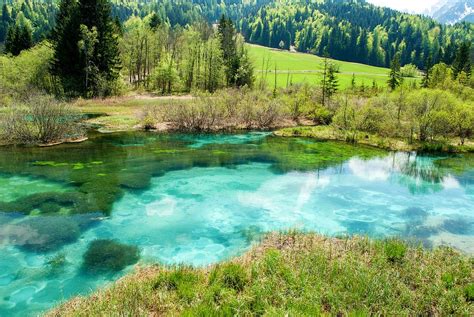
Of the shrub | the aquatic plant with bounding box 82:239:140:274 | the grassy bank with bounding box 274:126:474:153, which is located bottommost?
the aquatic plant with bounding box 82:239:140:274

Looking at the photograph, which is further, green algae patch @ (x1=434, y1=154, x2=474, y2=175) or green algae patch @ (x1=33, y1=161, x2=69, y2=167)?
green algae patch @ (x1=434, y1=154, x2=474, y2=175)

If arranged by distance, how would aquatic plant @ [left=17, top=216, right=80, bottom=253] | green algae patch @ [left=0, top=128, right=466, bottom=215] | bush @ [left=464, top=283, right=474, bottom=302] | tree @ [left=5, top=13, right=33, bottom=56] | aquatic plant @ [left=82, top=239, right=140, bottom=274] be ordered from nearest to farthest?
bush @ [left=464, top=283, right=474, bottom=302], aquatic plant @ [left=82, top=239, right=140, bottom=274], aquatic plant @ [left=17, top=216, right=80, bottom=253], green algae patch @ [left=0, top=128, right=466, bottom=215], tree @ [left=5, top=13, right=33, bottom=56]

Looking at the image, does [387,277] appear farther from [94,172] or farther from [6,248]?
[94,172]

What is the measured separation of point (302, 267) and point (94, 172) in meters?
20.1

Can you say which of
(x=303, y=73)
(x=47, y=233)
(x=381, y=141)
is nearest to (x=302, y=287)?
(x=47, y=233)

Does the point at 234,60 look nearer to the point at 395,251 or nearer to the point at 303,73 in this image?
the point at 303,73

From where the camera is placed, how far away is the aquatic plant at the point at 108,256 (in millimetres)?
14977

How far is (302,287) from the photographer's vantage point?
1175 cm

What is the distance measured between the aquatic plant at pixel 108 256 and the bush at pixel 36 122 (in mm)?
23120

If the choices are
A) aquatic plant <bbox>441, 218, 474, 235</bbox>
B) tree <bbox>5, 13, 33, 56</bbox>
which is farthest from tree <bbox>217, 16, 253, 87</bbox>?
aquatic plant <bbox>441, 218, 474, 235</bbox>

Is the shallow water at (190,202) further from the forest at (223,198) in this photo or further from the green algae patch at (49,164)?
the green algae patch at (49,164)

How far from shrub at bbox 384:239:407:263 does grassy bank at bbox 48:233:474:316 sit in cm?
4

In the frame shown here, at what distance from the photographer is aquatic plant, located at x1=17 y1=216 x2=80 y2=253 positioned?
16.7 metres

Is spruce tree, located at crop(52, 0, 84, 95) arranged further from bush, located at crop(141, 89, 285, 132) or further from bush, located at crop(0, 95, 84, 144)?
bush, located at crop(0, 95, 84, 144)
